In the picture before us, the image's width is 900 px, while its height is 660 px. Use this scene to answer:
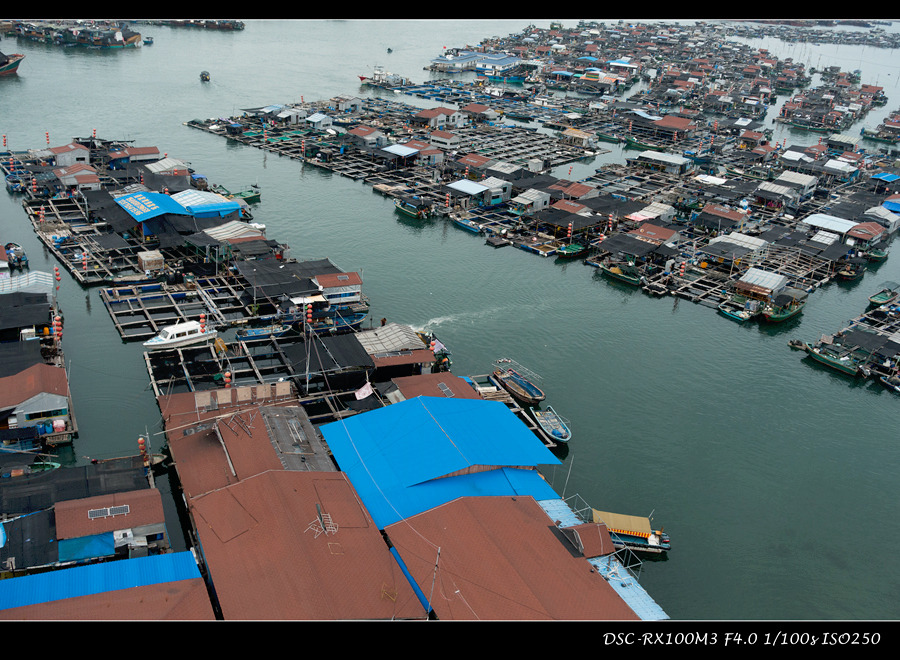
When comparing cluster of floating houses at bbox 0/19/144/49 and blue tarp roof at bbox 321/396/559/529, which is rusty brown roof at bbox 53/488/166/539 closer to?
blue tarp roof at bbox 321/396/559/529

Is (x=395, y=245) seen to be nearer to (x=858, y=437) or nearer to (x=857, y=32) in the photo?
(x=858, y=437)

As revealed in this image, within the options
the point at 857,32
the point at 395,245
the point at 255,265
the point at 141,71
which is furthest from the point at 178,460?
the point at 857,32

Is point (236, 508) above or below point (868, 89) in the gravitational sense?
below

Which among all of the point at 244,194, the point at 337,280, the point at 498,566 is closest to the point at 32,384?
the point at 337,280

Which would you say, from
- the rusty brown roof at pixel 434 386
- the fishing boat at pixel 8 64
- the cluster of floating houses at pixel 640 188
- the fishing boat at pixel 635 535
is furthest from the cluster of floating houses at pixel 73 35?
the fishing boat at pixel 635 535

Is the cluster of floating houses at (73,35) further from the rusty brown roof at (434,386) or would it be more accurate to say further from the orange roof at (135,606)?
the orange roof at (135,606)

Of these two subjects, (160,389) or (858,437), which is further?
(858,437)

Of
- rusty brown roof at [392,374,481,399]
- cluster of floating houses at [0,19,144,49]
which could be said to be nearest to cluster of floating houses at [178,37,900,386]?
rusty brown roof at [392,374,481,399]

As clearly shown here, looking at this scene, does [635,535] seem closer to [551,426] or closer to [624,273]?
[551,426]
